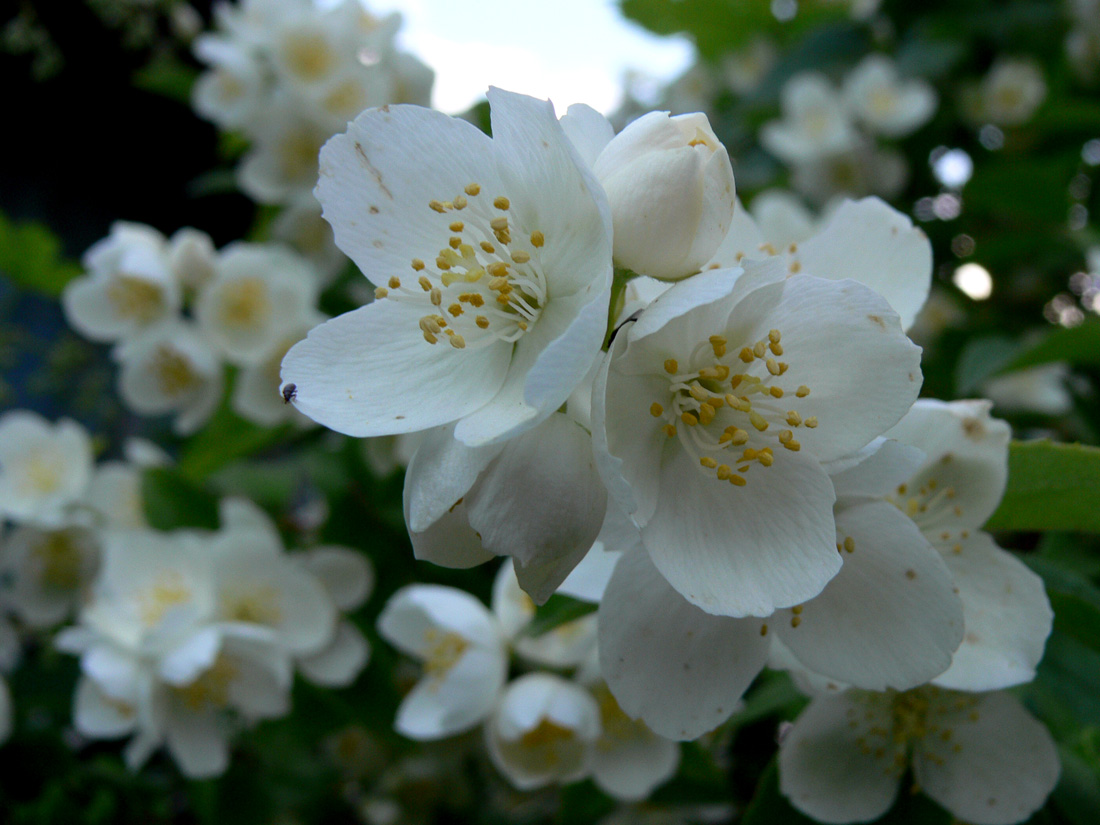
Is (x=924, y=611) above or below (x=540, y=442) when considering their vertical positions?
below

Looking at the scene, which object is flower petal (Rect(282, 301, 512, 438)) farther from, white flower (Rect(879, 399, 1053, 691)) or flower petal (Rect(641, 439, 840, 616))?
white flower (Rect(879, 399, 1053, 691))

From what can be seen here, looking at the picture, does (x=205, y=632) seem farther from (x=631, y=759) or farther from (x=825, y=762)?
(x=825, y=762)

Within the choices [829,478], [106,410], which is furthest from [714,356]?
[106,410]

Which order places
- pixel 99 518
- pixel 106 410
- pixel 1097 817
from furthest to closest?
pixel 106 410 < pixel 99 518 < pixel 1097 817

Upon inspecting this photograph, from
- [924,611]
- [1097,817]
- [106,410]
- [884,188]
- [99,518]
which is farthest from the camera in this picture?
[106,410]

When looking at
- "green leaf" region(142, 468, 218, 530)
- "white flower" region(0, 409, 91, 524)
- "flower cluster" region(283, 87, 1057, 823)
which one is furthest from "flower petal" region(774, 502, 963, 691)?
"white flower" region(0, 409, 91, 524)

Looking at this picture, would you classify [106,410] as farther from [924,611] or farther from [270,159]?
[924,611]

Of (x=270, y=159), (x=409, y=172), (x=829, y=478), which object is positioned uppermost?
(x=409, y=172)
